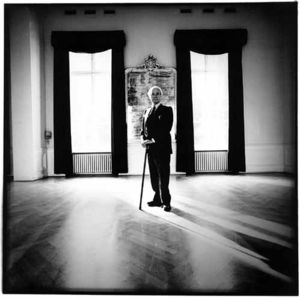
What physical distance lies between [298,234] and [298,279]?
0.23 meters

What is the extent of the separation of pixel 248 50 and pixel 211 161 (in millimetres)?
3044

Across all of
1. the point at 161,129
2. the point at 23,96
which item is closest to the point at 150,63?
the point at 23,96

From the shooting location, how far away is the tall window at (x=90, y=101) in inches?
245

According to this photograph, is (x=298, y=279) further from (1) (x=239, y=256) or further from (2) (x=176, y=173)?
(2) (x=176, y=173)

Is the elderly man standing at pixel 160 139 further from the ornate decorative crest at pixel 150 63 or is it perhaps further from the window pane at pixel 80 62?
the window pane at pixel 80 62

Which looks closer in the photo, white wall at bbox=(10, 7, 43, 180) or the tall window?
white wall at bbox=(10, 7, 43, 180)

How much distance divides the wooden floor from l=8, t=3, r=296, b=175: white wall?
3012mm

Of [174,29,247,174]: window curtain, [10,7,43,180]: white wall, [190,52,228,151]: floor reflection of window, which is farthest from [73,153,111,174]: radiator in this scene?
[190,52,228,151]: floor reflection of window

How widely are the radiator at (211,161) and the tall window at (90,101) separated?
2.33 m

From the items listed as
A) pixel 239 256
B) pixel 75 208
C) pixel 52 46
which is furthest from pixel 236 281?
pixel 52 46

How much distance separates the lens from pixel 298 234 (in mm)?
1201

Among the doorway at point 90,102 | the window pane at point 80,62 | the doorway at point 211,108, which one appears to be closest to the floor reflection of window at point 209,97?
the doorway at point 211,108

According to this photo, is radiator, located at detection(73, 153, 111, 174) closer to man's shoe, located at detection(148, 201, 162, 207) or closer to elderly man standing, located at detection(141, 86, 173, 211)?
man's shoe, located at detection(148, 201, 162, 207)

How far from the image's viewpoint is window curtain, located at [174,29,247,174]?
602 centimetres
